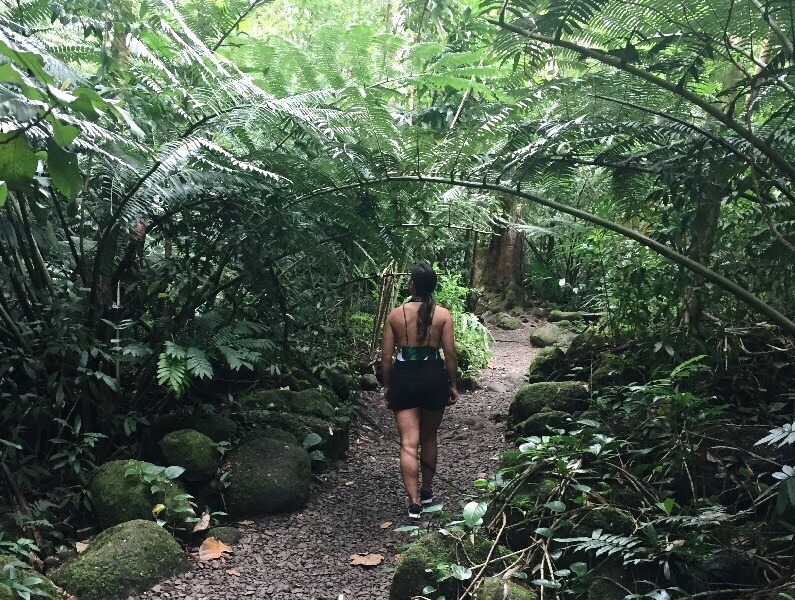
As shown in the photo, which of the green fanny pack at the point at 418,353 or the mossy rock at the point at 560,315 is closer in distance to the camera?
the green fanny pack at the point at 418,353

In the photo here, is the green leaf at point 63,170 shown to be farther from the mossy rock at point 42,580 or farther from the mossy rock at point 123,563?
the mossy rock at point 123,563

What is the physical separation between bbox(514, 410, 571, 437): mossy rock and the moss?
236 cm

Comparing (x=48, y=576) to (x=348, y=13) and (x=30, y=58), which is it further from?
(x=348, y=13)

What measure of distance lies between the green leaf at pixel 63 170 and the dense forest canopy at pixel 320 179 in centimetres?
97

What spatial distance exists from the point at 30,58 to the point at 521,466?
2796 mm

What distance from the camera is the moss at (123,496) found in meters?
3.47

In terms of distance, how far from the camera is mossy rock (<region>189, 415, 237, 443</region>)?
13.9 feet

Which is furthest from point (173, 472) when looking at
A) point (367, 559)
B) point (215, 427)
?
point (367, 559)

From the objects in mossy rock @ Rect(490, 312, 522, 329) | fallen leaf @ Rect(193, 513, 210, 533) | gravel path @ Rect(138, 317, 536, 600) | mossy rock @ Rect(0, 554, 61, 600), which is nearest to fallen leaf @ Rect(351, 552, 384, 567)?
gravel path @ Rect(138, 317, 536, 600)

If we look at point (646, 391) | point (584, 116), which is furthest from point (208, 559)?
point (584, 116)

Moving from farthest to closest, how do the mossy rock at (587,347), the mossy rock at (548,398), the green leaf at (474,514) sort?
the mossy rock at (587,347)
the mossy rock at (548,398)
the green leaf at (474,514)

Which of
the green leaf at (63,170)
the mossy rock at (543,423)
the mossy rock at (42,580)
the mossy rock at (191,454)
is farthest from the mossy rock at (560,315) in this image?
the green leaf at (63,170)

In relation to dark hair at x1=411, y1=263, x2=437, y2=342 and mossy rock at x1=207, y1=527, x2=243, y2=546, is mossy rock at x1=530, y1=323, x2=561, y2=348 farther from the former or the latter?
mossy rock at x1=207, y1=527, x2=243, y2=546

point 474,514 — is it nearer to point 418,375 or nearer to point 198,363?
point 418,375
